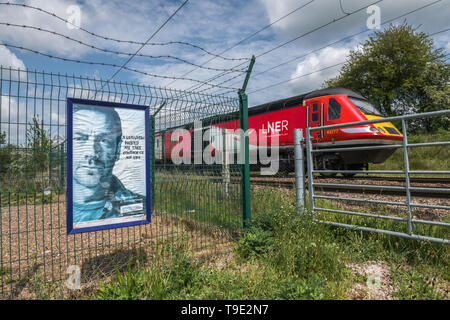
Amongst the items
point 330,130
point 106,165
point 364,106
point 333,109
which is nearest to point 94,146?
point 106,165

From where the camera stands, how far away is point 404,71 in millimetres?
26297

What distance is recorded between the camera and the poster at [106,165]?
10.4 feet

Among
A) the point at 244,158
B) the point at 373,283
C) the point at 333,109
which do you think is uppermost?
the point at 333,109

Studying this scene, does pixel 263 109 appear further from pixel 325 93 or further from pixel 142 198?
pixel 142 198

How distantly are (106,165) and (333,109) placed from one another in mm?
9274

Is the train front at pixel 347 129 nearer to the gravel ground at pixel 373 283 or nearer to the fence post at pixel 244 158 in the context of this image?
the fence post at pixel 244 158

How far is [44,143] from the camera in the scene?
3.47 m

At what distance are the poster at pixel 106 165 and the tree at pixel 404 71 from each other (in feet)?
90.1

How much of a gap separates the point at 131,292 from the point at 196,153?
8.54ft

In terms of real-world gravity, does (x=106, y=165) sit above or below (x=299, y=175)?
above

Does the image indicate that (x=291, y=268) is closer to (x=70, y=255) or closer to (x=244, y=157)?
(x=244, y=157)

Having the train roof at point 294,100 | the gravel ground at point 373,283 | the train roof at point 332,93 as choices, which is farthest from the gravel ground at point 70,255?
the train roof at point 294,100

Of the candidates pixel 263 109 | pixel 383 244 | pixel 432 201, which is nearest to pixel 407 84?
pixel 263 109

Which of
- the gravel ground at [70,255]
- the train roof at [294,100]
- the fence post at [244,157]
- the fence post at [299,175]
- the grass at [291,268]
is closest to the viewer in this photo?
the grass at [291,268]
